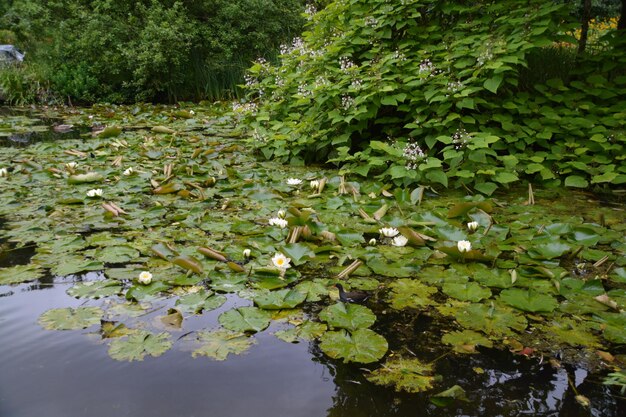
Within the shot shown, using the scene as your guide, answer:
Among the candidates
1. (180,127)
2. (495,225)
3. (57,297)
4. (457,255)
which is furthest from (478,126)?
(180,127)

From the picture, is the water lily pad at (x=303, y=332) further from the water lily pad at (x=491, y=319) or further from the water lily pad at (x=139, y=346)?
the water lily pad at (x=491, y=319)

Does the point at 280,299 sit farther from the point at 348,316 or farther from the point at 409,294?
the point at 409,294

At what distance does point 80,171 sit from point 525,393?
351 cm

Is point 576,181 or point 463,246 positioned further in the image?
point 576,181

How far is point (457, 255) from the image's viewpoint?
6.99ft

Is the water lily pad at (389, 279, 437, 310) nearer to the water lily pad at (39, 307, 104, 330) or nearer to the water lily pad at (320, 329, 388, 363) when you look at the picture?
the water lily pad at (320, 329, 388, 363)

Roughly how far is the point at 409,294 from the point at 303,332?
51cm

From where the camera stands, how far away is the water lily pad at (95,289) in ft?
6.14

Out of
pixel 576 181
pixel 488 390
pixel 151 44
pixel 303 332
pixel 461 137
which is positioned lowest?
pixel 488 390

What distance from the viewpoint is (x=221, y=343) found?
62.6 inches

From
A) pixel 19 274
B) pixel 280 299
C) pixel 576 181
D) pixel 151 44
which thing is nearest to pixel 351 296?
pixel 280 299

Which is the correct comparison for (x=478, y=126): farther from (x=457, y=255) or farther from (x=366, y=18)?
(x=457, y=255)

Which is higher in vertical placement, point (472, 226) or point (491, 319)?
point (472, 226)

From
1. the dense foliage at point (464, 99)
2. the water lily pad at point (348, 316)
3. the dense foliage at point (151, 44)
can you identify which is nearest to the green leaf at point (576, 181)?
the dense foliage at point (464, 99)
